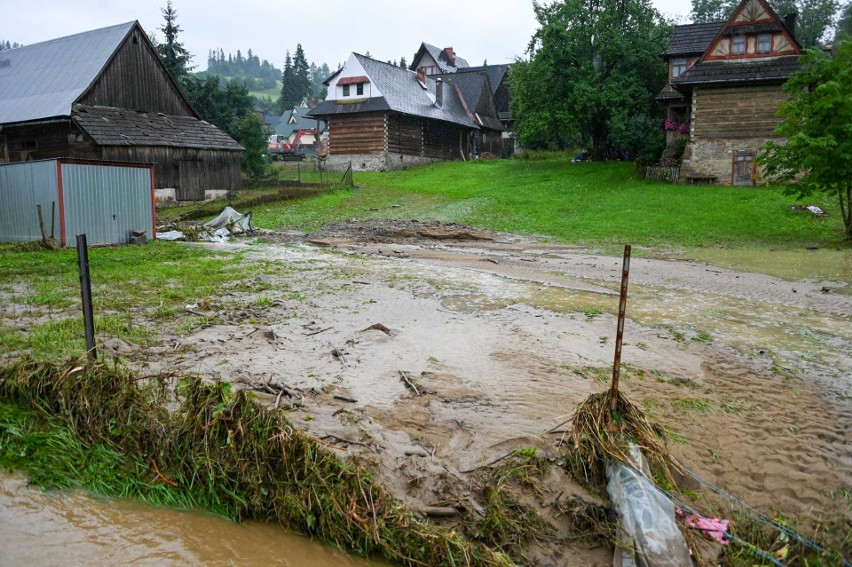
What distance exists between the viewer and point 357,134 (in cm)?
4378

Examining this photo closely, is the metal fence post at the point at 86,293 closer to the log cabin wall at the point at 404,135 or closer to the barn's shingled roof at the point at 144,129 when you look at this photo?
the barn's shingled roof at the point at 144,129

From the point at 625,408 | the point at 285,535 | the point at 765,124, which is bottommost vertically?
the point at 285,535

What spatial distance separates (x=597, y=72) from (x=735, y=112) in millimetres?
8695

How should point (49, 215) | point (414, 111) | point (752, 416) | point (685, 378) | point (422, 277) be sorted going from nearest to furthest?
point (752, 416) → point (685, 378) → point (422, 277) → point (49, 215) → point (414, 111)

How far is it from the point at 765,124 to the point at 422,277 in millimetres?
24062

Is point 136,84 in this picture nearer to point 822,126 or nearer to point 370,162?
point 370,162

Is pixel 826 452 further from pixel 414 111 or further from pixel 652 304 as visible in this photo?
pixel 414 111

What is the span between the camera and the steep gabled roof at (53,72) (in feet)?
91.5

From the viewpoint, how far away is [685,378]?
7.20 m

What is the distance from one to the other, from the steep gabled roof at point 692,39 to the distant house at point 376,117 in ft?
56.2

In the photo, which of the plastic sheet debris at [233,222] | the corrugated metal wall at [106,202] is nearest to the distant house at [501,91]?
the plastic sheet debris at [233,222]

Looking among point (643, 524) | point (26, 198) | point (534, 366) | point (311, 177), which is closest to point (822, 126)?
point (534, 366)

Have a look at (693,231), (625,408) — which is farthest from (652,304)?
(693,231)

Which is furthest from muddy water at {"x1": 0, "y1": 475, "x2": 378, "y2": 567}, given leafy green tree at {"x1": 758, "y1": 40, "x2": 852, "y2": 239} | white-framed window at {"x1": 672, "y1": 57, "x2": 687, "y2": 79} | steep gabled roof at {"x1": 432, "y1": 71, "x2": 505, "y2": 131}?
steep gabled roof at {"x1": 432, "y1": 71, "x2": 505, "y2": 131}
